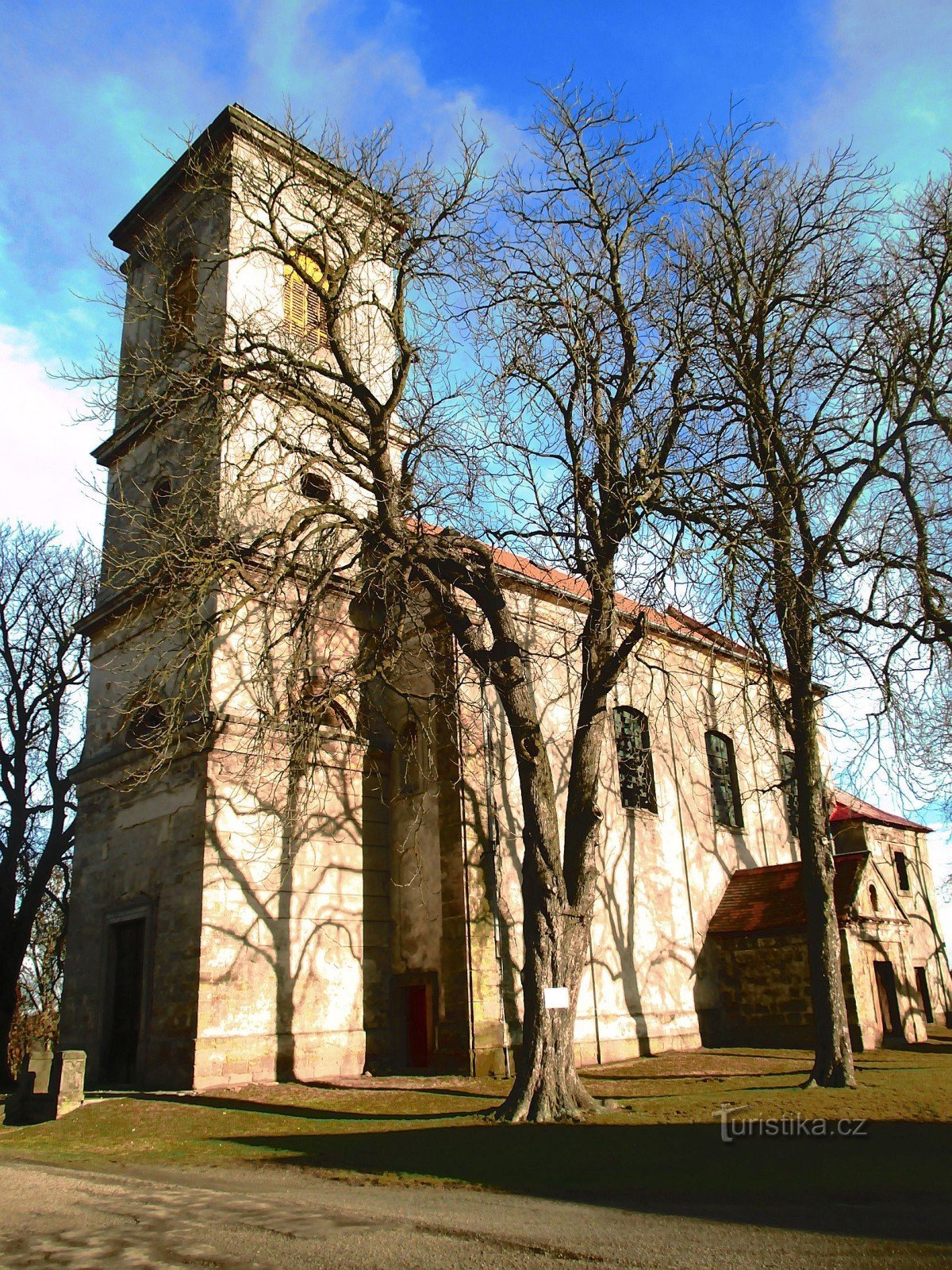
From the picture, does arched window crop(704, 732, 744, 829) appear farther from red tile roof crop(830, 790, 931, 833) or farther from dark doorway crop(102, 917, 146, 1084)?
dark doorway crop(102, 917, 146, 1084)

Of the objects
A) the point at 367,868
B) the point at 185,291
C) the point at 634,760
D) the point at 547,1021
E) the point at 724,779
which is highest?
the point at 185,291

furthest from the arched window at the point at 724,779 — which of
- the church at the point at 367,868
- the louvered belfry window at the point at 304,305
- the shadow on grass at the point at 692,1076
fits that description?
the louvered belfry window at the point at 304,305

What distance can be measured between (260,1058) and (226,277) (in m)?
14.3

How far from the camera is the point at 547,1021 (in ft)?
33.4

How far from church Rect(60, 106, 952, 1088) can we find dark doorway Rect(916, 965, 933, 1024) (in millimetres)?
5394

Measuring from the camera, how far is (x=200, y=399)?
47.8ft

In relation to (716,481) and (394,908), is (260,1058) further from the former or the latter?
(716,481)

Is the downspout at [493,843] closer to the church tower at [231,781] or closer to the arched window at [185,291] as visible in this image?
the church tower at [231,781]

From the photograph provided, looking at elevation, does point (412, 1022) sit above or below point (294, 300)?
below

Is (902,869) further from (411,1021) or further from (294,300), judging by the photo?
(294,300)

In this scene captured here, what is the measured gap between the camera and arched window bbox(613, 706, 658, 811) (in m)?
19.5

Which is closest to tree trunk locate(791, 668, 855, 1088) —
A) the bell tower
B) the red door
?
the red door

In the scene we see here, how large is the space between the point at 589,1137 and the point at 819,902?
6029 mm

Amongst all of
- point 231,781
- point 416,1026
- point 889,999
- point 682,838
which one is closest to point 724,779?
point 682,838
